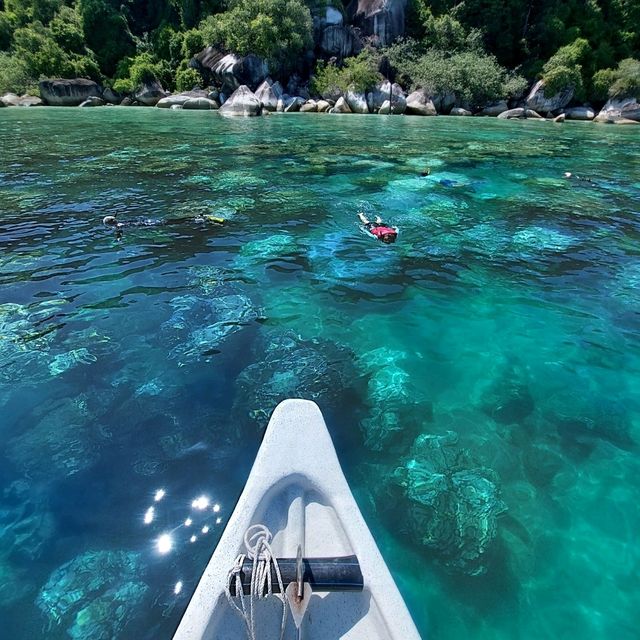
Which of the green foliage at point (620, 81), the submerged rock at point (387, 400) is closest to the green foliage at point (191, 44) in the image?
the green foliage at point (620, 81)

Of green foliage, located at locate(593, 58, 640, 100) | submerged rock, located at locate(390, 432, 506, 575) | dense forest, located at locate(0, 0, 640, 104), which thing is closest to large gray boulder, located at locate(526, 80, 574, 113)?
dense forest, located at locate(0, 0, 640, 104)

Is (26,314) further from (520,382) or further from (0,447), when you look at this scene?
(520,382)

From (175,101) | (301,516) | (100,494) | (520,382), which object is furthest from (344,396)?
(175,101)

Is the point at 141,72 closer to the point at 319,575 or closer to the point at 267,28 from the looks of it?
the point at 267,28

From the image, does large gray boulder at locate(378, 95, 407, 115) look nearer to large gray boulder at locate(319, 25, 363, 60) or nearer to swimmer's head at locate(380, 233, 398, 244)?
large gray boulder at locate(319, 25, 363, 60)

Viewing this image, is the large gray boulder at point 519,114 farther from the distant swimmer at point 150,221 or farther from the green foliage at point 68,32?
the green foliage at point 68,32

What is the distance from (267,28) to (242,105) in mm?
10844

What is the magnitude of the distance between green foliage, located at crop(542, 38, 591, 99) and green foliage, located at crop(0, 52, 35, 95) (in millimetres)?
59006

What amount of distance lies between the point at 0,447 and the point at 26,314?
3.20 m

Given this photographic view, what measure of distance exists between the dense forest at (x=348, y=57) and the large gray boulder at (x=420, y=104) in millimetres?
1063

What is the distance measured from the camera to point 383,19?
4722cm

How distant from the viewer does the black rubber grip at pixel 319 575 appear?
2.71m

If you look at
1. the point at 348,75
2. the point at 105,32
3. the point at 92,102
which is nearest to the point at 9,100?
the point at 92,102

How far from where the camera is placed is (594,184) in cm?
1642
